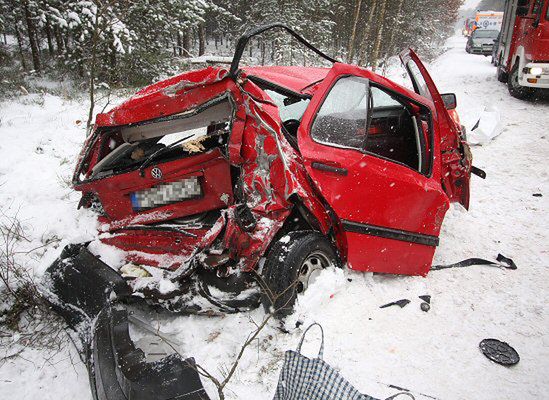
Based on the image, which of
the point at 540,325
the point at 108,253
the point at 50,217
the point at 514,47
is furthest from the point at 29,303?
the point at 514,47

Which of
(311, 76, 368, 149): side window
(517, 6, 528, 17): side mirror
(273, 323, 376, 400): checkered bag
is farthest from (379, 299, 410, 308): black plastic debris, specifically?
(517, 6, 528, 17): side mirror

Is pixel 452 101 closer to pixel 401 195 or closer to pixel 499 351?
pixel 401 195

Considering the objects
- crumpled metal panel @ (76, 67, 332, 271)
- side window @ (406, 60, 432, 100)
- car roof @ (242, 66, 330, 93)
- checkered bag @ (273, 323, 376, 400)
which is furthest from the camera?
side window @ (406, 60, 432, 100)

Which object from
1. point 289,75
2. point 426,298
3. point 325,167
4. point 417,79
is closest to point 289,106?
point 289,75

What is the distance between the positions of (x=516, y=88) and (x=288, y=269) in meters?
9.98

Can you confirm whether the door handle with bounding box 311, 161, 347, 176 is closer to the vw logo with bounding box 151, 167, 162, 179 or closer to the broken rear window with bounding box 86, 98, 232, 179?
the broken rear window with bounding box 86, 98, 232, 179

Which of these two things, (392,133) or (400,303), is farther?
(392,133)

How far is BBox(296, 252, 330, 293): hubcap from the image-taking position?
2.85 meters

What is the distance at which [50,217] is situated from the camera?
3.87 metres

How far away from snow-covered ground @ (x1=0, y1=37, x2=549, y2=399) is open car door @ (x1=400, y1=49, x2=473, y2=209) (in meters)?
0.74

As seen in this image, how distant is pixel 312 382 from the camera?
1635mm

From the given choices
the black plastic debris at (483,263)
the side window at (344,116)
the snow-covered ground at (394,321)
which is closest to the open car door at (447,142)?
the black plastic debris at (483,263)

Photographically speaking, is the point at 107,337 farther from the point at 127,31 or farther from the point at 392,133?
the point at 127,31

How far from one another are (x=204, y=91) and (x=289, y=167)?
86cm
